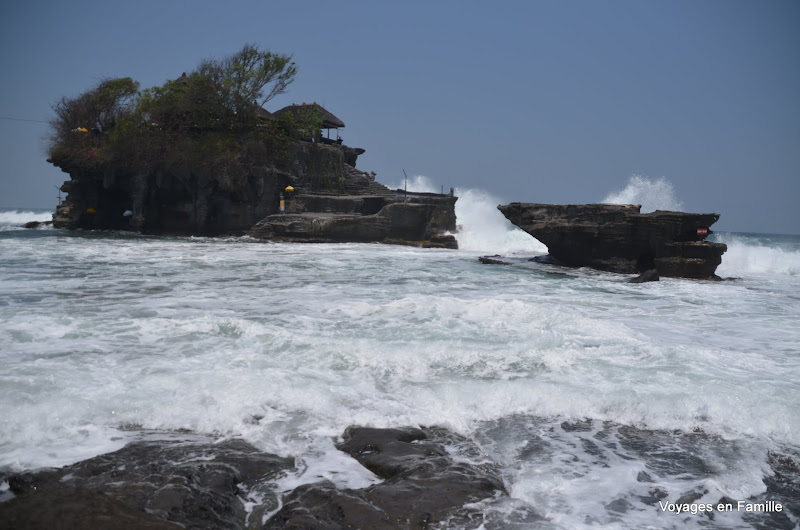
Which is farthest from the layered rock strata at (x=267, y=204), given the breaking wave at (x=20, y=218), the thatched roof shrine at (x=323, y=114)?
the breaking wave at (x=20, y=218)

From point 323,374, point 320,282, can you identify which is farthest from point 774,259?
point 323,374

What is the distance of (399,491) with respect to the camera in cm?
325

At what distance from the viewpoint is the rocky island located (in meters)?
28.1

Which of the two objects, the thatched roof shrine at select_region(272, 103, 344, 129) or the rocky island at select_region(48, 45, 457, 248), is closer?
the rocky island at select_region(48, 45, 457, 248)

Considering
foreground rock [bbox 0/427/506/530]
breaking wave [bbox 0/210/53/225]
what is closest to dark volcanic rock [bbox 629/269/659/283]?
foreground rock [bbox 0/427/506/530]

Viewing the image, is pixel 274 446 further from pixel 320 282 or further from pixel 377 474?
pixel 320 282

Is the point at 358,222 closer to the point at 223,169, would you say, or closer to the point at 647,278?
the point at 223,169

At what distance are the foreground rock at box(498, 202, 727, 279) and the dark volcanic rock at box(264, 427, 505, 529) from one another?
46.0ft

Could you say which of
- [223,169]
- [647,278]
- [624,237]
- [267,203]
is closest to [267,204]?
[267,203]

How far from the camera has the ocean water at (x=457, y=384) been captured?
351 centimetres

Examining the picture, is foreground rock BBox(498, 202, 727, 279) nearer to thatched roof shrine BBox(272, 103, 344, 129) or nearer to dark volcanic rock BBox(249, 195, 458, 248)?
dark volcanic rock BBox(249, 195, 458, 248)

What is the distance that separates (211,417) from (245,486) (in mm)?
1088

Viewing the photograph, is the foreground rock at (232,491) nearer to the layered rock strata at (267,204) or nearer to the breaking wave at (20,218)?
the layered rock strata at (267,204)

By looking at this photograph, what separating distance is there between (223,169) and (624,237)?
20076 mm
